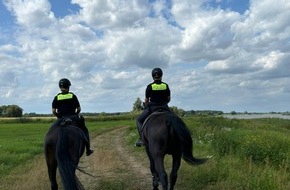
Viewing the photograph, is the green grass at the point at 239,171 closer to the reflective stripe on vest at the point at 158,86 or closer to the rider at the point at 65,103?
the reflective stripe on vest at the point at 158,86

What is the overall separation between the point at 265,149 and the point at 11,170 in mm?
10177

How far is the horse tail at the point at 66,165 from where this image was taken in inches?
317

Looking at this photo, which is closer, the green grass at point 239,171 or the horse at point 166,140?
the horse at point 166,140

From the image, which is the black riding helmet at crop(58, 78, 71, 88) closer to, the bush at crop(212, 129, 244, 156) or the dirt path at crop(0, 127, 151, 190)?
the dirt path at crop(0, 127, 151, 190)

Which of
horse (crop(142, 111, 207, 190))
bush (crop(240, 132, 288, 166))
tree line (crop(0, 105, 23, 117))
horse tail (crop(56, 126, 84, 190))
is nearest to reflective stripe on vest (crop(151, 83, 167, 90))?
horse (crop(142, 111, 207, 190))

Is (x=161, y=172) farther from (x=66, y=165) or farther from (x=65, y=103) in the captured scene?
(x=65, y=103)

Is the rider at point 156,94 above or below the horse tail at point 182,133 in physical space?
above

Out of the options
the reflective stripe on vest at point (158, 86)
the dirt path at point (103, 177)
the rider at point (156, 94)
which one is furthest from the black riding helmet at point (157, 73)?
the dirt path at point (103, 177)

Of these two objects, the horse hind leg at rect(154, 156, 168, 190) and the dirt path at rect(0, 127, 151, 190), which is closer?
the horse hind leg at rect(154, 156, 168, 190)

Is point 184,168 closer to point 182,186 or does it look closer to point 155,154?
point 182,186

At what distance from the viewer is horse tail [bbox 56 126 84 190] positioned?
8.05 m

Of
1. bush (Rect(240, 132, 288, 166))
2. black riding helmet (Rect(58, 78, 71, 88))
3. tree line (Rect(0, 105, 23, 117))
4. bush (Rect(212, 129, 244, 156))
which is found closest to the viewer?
black riding helmet (Rect(58, 78, 71, 88))

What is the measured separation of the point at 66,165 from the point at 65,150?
13.8 inches

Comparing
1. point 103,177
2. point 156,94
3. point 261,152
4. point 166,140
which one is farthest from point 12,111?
point 166,140
